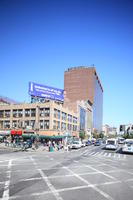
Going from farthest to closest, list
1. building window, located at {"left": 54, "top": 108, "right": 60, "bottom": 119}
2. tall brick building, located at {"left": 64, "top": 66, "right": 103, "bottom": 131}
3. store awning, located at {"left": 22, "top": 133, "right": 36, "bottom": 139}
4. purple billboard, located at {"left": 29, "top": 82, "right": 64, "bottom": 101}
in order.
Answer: tall brick building, located at {"left": 64, "top": 66, "right": 103, "bottom": 131}, building window, located at {"left": 54, "top": 108, "right": 60, "bottom": 119}, purple billboard, located at {"left": 29, "top": 82, "right": 64, "bottom": 101}, store awning, located at {"left": 22, "top": 133, "right": 36, "bottom": 139}

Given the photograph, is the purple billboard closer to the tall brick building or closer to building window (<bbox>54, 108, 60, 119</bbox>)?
building window (<bbox>54, 108, 60, 119</bbox>)

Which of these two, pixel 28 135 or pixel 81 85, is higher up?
pixel 81 85

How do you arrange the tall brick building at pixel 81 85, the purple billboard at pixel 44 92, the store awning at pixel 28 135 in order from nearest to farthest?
the store awning at pixel 28 135, the purple billboard at pixel 44 92, the tall brick building at pixel 81 85

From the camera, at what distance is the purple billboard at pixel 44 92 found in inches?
2039

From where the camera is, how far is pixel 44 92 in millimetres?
54250

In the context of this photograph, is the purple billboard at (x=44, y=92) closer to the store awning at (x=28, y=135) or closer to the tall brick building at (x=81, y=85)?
the store awning at (x=28, y=135)

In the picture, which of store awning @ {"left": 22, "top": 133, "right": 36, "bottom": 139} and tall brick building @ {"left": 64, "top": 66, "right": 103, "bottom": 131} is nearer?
store awning @ {"left": 22, "top": 133, "right": 36, "bottom": 139}

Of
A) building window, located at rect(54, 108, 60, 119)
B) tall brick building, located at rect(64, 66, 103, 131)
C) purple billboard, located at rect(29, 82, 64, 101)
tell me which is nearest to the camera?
purple billboard, located at rect(29, 82, 64, 101)

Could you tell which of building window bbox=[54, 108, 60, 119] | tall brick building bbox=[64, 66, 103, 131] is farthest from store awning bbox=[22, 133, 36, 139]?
tall brick building bbox=[64, 66, 103, 131]

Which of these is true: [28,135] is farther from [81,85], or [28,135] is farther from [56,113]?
[81,85]

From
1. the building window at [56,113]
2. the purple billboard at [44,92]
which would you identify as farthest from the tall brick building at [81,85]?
the building window at [56,113]

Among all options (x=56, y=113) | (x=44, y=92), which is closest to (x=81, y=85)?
(x=56, y=113)

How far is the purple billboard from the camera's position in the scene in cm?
5180

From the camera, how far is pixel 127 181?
11211 millimetres
